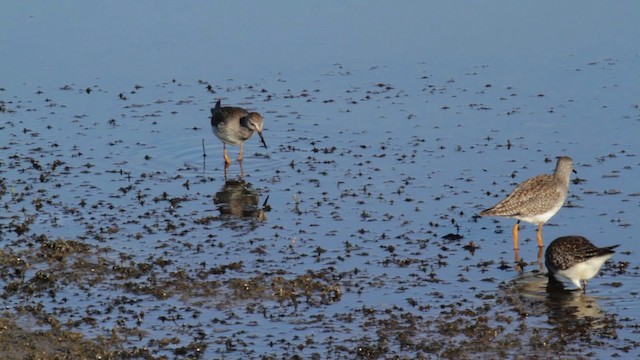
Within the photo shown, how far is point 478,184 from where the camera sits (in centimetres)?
1764

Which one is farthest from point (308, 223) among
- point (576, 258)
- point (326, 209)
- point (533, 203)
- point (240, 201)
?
point (576, 258)

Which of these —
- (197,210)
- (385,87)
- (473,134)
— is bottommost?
(197,210)

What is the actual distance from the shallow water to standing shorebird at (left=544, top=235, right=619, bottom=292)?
0.28 m

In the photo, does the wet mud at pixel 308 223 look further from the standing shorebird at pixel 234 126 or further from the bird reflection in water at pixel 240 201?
the standing shorebird at pixel 234 126

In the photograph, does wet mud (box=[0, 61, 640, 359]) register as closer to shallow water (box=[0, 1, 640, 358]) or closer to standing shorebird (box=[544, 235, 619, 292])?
shallow water (box=[0, 1, 640, 358])

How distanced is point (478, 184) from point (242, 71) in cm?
799

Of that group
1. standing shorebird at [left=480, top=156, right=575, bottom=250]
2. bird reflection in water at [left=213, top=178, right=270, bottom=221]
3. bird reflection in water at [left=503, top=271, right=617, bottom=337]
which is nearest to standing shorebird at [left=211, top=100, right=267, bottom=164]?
bird reflection in water at [left=213, top=178, right=270, bottom=221]

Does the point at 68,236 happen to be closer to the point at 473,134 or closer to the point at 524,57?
the point at 473,134

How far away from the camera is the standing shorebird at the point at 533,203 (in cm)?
1541

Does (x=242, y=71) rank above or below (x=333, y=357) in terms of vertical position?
above

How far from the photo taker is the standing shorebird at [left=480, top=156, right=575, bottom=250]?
607 inches

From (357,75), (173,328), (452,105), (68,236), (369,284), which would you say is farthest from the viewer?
(357,75)

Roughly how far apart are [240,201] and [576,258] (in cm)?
559

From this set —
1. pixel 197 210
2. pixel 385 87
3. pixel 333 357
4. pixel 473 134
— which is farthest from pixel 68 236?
pixel 385 87
